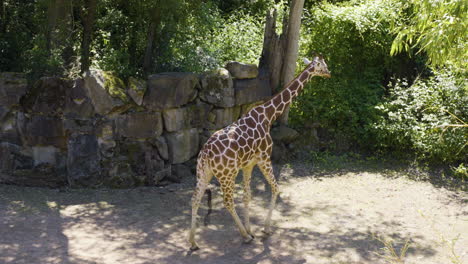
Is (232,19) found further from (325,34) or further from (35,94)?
(35,94)

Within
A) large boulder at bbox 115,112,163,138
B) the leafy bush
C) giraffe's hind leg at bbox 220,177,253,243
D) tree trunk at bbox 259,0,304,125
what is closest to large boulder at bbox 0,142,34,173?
large boulder at bbox 115,112,163,138

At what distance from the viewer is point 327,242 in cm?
632

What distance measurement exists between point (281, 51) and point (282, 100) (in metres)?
3.78

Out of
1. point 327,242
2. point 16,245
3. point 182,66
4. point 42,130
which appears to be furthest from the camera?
point 182,66

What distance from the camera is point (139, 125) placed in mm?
8125

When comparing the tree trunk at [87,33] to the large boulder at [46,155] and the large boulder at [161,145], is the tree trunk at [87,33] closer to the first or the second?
the large boulder at [46,155]

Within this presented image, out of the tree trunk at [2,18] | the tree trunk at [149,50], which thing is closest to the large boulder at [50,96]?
the tree trunk at [149,50]

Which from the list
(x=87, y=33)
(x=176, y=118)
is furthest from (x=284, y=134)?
(x=87, y=33)

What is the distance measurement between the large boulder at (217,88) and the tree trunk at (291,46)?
5.07ft

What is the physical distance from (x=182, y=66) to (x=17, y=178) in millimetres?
3440

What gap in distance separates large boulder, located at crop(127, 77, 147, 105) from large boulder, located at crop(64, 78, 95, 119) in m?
0.66

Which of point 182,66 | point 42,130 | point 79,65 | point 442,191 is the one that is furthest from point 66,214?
point 442,191

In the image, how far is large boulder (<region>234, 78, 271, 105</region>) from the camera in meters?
9.31

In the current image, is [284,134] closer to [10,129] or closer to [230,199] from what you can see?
[230,199]
